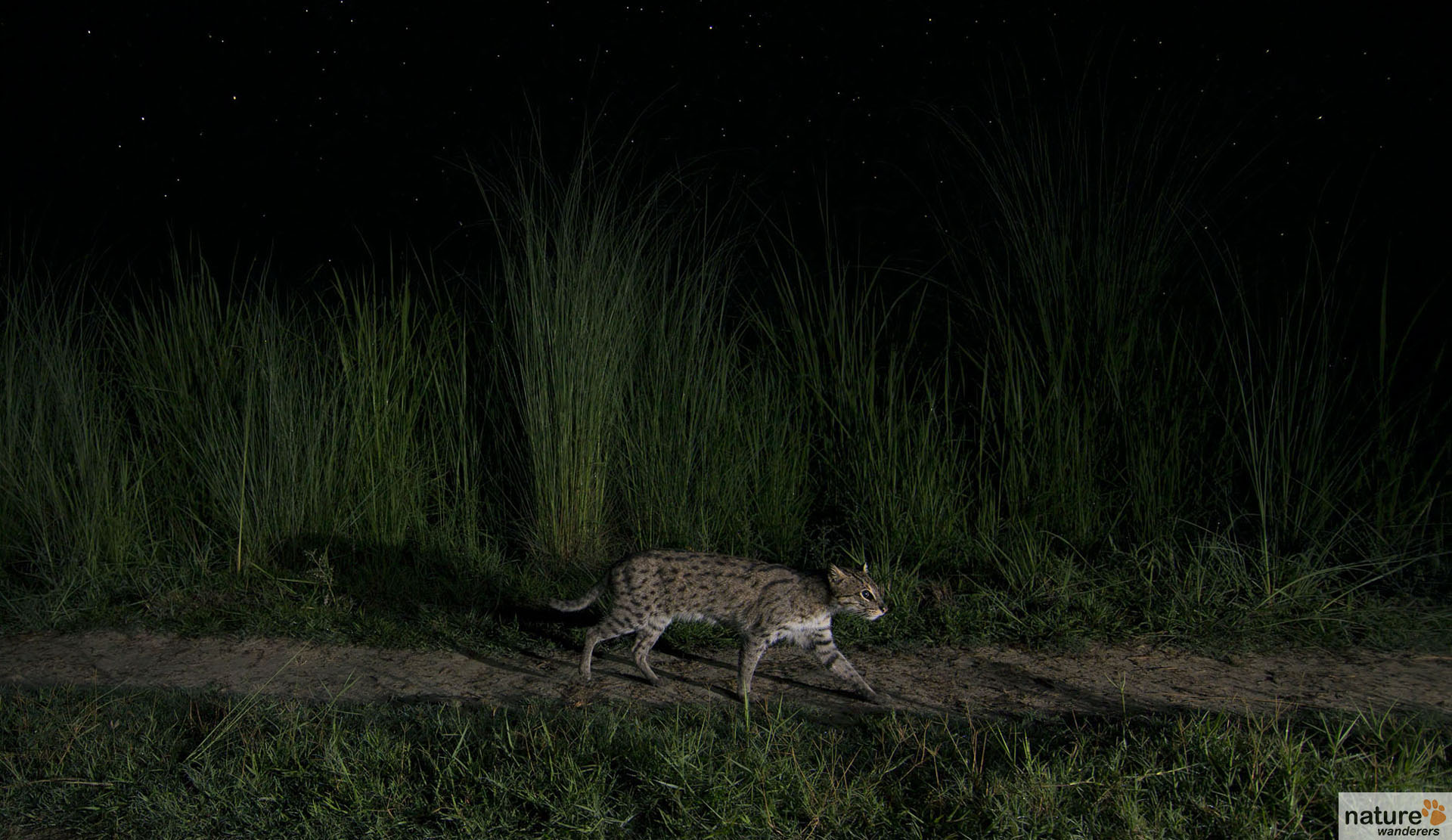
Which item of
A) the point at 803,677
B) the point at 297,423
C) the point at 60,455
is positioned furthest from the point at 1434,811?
the point at 60,455

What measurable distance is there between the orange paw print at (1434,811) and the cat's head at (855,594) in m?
1.94

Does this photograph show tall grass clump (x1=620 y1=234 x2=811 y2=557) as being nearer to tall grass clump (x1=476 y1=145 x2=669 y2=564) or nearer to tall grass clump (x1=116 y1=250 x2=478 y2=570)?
tall grass clump (x1=476 y1=145 x2=669 y2=564)

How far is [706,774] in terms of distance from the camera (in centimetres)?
346

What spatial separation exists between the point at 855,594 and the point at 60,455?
16.5ft

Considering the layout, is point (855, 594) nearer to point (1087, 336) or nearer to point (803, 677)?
point (803, 677)

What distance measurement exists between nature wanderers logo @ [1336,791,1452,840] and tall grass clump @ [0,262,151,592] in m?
5.89

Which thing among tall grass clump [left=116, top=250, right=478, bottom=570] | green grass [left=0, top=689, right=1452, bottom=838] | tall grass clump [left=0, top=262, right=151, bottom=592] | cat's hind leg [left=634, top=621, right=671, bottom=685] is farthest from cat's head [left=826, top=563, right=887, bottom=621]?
tall grass clump [left=0, top=262, right=151, bottom=592]

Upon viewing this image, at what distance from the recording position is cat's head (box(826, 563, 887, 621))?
179 inches

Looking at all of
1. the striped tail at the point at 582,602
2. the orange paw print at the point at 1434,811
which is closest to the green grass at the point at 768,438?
the striped tail at the point at 582,602

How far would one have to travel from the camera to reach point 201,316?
688cm

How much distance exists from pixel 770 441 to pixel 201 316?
353 centimetres

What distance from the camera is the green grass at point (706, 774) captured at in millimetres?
3219

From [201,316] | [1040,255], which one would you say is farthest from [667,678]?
[201,316]

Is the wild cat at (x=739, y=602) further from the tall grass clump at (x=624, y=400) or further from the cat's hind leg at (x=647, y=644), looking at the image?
the tall grass clump at (x=624, y=400)
